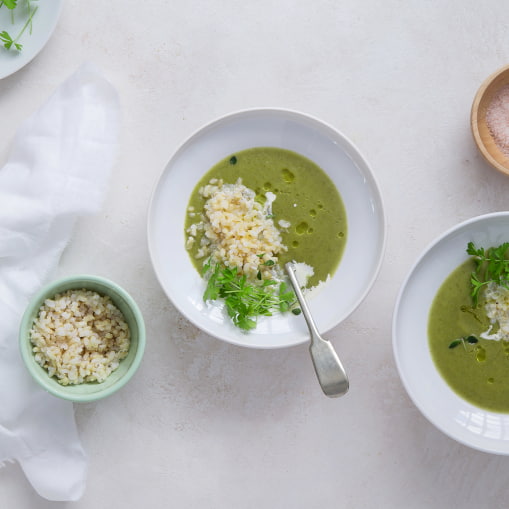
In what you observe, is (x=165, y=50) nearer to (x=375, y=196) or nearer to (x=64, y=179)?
(x=64, y=179)

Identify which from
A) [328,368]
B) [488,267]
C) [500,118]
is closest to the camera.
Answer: [328,368]

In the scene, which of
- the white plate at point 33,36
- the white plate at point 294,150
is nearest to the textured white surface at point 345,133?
the white plate at point 33,36

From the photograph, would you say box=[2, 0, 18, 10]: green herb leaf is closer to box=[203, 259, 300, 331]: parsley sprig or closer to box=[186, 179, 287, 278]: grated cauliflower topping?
box=[186, 179, 287, 278]: grated cauliflower topping

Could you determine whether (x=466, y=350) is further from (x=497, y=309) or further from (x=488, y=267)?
(x=488, y=267)

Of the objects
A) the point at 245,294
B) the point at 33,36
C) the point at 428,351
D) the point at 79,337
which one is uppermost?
the point at 33,36

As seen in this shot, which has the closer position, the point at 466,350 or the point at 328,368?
the point at 328,368

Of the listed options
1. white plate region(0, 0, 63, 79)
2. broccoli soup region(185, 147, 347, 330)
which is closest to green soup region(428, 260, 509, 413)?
broccoli soup region(185, 147, 347, 330)

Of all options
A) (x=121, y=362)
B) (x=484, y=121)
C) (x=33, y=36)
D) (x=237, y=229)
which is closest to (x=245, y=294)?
(x=237, y=229)
